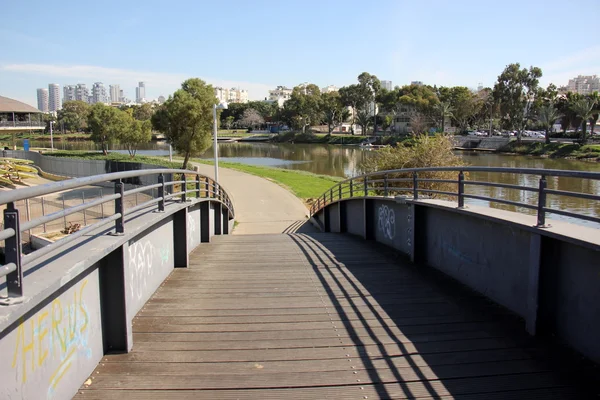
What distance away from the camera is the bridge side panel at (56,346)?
2.69m

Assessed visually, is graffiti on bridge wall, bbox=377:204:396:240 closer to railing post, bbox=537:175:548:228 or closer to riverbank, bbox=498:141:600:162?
railing post, bbox=537:175:548:228

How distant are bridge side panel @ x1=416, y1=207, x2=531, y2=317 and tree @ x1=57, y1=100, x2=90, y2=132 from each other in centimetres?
15282

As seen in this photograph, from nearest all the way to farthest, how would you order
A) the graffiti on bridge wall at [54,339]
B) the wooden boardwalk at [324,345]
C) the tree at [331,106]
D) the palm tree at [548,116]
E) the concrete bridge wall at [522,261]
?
the graffiti on bridge wall at [54,339]
the wooden boardwalk at [324,345]
the concrete bridge wall at [522,261]
the palm tree at [548,116]
the tree at [331,106]

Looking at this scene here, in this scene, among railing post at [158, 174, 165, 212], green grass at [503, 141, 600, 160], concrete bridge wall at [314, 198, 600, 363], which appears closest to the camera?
concrete bridge wall at [314, 198, 600, 363]

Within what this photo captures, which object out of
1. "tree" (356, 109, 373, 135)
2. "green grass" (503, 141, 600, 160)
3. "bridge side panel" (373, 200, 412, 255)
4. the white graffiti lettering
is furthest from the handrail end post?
"tree" (356, 109, 373, 135)

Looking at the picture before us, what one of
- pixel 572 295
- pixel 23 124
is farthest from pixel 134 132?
pixel 572 295

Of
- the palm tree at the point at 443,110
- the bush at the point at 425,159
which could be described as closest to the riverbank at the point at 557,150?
the palm tree at the point at 443,110

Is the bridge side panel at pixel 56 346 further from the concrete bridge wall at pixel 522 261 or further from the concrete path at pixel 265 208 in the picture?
the concrete path at pixel 265 208

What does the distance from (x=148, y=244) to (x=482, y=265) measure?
3.87 m

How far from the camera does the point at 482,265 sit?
5777 mm

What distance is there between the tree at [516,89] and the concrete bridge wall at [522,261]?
265ft

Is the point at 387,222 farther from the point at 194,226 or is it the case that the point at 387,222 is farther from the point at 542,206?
the point at 542,206

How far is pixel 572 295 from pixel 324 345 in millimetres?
2194

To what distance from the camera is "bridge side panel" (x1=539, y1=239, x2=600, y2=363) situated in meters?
4.00
